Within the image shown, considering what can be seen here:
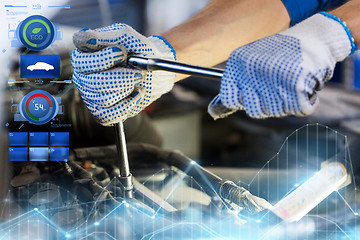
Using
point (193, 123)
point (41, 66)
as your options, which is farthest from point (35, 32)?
point (193, 123)

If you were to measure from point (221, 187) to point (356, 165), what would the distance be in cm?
39

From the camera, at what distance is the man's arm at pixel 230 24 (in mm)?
1000

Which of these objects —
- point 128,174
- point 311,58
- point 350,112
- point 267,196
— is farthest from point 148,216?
point 350,112

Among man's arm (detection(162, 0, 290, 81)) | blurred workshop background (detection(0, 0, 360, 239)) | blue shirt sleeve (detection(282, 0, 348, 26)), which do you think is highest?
blue shirt sleeve (detection(282, 0, 348, 26))

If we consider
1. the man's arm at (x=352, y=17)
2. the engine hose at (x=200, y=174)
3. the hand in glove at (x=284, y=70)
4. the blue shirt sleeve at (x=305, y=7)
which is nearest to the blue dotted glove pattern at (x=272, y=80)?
the hand in glove at (x=284, y=70)

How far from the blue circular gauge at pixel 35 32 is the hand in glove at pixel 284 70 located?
495 mm

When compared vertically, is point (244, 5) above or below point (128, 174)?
above

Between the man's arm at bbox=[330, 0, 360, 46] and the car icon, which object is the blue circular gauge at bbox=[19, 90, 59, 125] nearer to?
the car icon

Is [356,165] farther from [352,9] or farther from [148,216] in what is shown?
[148,216]

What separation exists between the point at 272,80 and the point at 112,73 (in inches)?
11.7

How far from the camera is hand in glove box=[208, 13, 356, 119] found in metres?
0.56

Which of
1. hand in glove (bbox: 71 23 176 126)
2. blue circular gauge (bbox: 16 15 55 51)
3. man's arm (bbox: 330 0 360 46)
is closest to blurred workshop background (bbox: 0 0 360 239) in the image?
blue circular gauge (bbox: 16 15 55 51)

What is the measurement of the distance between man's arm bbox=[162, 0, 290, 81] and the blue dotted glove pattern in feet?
1.26

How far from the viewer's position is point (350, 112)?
141 centimetres
